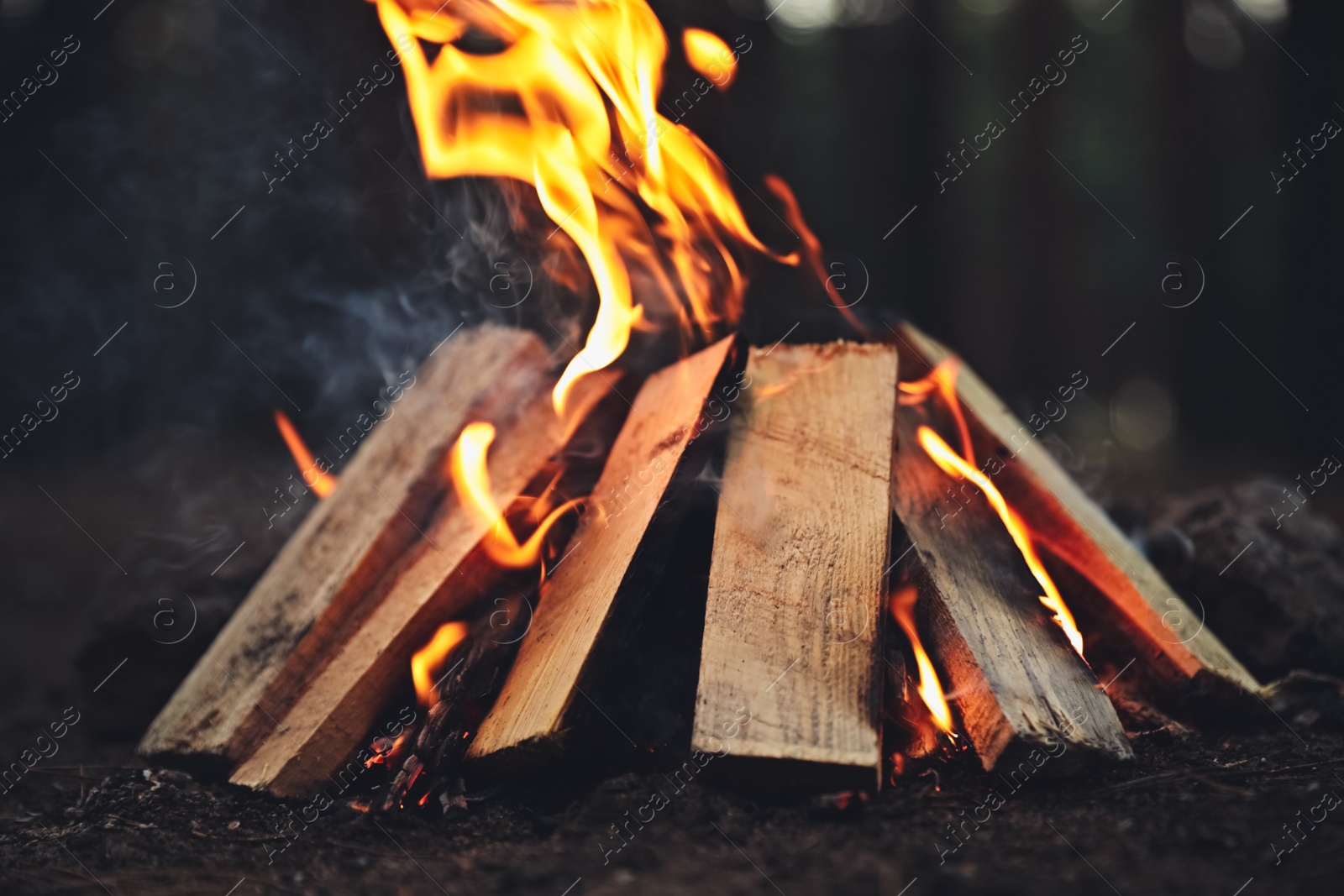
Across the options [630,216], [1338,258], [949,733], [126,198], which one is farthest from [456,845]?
[126,198]

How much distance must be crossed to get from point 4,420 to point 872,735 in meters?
7.73

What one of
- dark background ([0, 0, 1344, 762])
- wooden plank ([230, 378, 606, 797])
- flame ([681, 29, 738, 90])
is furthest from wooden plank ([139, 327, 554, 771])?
dark background ([0, 0, 1344, 762])

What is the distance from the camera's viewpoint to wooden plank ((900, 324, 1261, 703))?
206 centimetres

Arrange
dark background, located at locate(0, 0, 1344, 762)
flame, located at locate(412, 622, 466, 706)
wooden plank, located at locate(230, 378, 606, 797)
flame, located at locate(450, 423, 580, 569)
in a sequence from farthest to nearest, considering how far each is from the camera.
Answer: dark background, located at locate(0, 0, 1344, 762), flame, located at locate(450, 423, 580, 569), flame, located at locate(412, 622, 466, 706), wooden plank, located at locate(230, 378, 606, 797)

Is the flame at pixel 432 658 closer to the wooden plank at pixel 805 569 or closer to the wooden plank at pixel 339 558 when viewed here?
the wooden plank at pixel 339 558

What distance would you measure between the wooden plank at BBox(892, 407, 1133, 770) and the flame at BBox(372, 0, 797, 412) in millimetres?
794

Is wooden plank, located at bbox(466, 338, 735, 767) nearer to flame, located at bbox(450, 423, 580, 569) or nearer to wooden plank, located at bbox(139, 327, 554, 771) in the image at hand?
flame, located at bbox(450, 423, 580, 569)

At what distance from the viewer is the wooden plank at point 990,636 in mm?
1699

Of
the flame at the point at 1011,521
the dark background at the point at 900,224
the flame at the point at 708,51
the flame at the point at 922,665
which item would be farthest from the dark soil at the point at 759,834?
the dark background at the point at 900,224

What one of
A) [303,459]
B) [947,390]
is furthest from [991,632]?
[303,459]

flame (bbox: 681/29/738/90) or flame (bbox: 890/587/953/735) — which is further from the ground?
flame (bbox: 681/29/738/90)

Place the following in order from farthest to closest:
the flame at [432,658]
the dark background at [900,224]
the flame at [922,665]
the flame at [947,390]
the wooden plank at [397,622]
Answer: the dark background at [900,224]
the flame at [947,390]
the flame at [432,658]
the wooden plank at [397,622]
the flame at [922,665]

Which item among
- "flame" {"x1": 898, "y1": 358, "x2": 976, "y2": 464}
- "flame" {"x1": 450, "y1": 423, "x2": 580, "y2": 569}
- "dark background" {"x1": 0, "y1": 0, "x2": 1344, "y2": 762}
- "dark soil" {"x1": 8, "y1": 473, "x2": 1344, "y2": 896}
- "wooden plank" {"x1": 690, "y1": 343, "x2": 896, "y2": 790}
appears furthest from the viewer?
"dark background" {"x1": 0, "y1": 0, "x2": 1344, "y2": 762}

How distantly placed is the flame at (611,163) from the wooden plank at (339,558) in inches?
12.2
